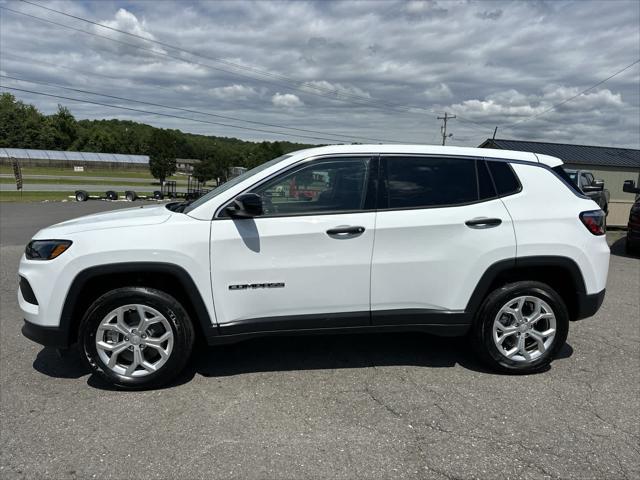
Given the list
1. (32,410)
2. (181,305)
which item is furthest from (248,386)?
(32,410)

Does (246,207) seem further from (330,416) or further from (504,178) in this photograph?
(504,178)

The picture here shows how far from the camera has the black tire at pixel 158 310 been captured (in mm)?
3227

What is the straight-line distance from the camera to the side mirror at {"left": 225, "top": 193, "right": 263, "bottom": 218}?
123 inches

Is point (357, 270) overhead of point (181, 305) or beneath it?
overhead

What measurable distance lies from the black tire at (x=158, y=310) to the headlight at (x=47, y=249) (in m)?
0.44

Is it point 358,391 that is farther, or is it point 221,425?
point 358,391

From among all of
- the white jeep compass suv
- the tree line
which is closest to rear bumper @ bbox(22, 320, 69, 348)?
the white jeep compass suv

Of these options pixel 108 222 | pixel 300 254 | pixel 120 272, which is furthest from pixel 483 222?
pixel 108 222

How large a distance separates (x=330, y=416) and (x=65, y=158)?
3186 inches

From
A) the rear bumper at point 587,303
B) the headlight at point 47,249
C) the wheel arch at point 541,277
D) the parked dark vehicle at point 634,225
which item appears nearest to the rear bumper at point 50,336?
the headlight at point 47,249

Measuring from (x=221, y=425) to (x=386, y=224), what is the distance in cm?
180

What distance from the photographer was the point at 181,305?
11.0 feet

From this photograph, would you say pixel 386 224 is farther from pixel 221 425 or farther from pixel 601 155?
pixel 601 155

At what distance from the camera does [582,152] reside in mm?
38188
